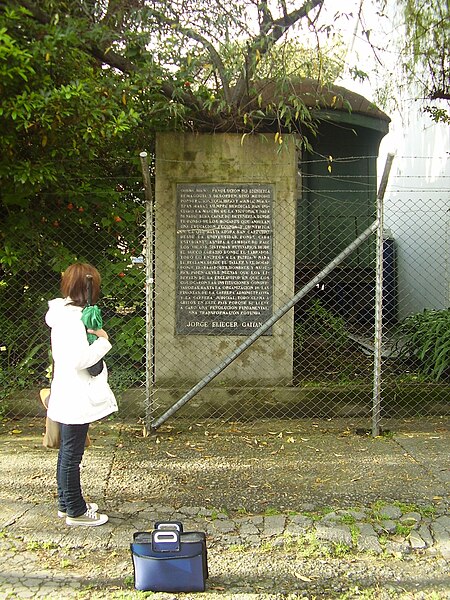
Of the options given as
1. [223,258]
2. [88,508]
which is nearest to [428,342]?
[223,258]

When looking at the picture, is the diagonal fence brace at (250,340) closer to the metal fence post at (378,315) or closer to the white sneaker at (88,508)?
the metal fence post at (378,315)

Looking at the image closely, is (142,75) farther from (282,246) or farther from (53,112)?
(282,246)

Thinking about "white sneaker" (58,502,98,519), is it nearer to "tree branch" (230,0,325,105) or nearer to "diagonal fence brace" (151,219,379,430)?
"diagonal fence brace" (151,219,379,430)

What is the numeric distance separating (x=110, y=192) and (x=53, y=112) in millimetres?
1024

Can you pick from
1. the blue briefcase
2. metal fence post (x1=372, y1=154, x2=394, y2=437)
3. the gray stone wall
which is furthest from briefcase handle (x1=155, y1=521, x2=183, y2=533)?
the gray stone wall

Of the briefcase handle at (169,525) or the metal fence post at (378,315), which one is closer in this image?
the briefcase handle at (169,525)

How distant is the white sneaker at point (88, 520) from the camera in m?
3.91

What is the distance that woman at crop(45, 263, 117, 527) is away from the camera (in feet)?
12.3

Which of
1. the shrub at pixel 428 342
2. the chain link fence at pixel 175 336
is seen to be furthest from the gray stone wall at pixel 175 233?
the shrub at pixel 428 342

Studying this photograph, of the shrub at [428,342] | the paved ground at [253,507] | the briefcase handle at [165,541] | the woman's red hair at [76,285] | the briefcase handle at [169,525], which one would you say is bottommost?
the paved ground at [253,507]

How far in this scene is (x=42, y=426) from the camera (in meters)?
5.85

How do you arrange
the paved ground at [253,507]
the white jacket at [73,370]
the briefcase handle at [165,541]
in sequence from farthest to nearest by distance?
the white jacket at [73,370] → the paved ground at [253,507] → the briefcase handle at [165,541]

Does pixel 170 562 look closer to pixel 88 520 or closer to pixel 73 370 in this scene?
pixel 88 520

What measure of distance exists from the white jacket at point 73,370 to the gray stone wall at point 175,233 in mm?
2197
